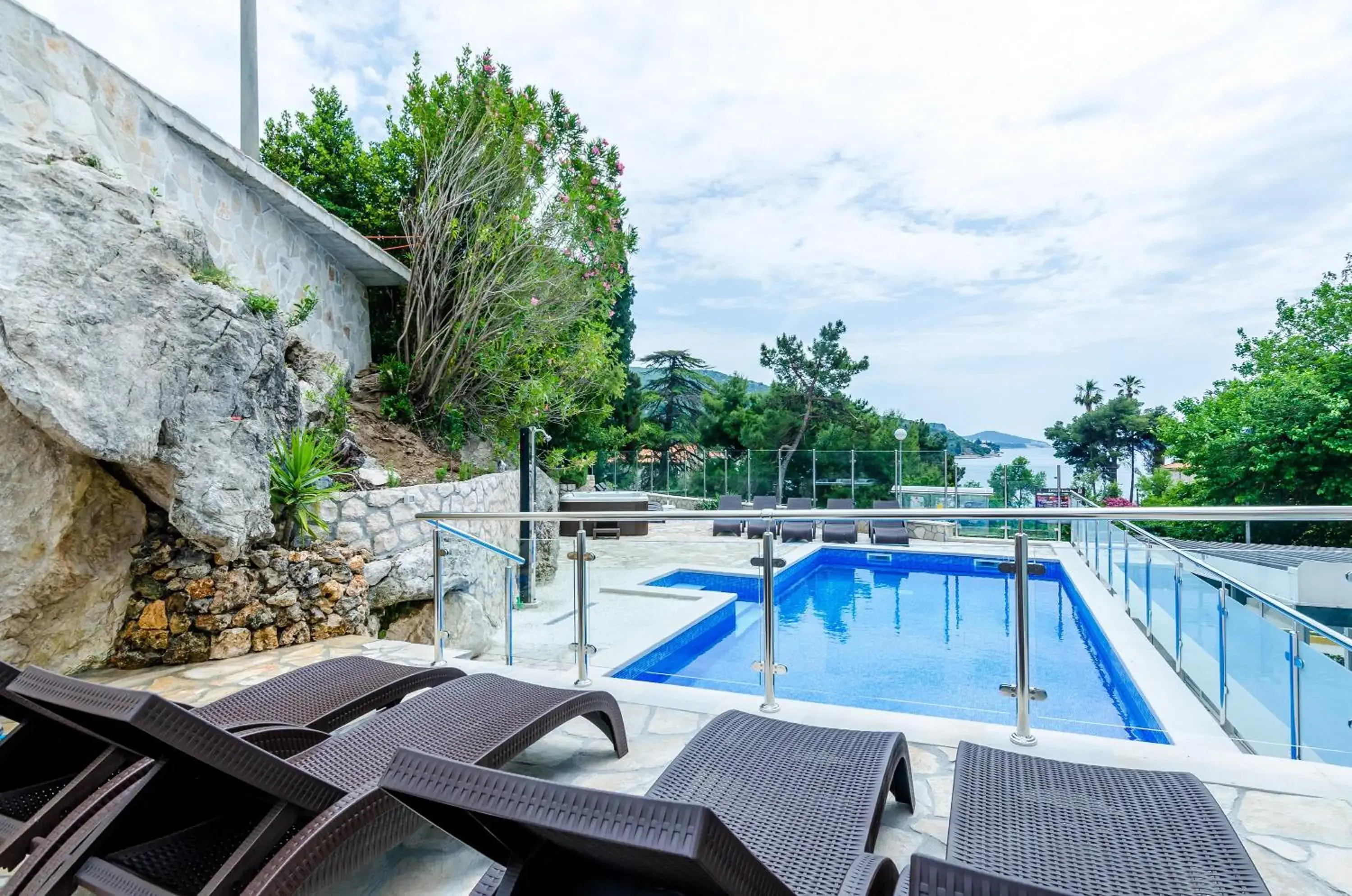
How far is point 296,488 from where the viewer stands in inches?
206

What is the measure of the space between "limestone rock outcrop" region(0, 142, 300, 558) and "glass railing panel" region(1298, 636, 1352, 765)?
6033 mm

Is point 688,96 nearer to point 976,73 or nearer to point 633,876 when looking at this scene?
point 976,73

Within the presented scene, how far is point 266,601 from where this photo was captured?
16.1 ft

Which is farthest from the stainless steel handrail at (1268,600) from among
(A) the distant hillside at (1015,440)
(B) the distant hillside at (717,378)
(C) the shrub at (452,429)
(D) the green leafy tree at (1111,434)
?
(D) the green leafy tree at (1111,434)

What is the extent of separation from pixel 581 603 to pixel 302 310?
540 cm

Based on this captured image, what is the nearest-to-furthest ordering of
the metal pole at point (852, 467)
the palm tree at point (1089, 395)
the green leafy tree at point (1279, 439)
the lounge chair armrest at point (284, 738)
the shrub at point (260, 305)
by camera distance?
1. the lounge chair armrest at point (284, 738)
2. the shrub at point (260, 305)
3. the green leafy tree at point (1279, 439)
4. the metal pole at point (852, 467)
5. the palm tree at point (1089, 395)

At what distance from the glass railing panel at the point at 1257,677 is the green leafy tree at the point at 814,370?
26.4 meters

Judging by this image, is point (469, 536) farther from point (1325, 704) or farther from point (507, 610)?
point (1325, 704)

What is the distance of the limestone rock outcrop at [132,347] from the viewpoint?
3.79m

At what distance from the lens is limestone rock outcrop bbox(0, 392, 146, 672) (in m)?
3.95

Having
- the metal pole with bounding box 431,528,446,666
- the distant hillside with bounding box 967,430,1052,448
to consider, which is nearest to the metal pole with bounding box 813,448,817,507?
the metal pole with bounding box 431,528,446,666

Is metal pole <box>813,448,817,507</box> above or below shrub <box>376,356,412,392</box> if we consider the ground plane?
below

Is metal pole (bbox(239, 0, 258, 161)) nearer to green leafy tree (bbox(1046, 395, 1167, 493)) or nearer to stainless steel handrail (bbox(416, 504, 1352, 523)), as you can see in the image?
stainless steel handrail (bbox(416, 504, 1352, 523))

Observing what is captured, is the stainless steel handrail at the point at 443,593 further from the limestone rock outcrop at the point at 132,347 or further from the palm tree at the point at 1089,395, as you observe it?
the palm tree at the point at 1089,395
